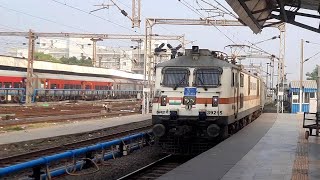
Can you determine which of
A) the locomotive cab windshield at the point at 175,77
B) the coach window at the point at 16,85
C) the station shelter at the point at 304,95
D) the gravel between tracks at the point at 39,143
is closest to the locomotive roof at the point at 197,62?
the locomotive cab windshield at the point at 175,77

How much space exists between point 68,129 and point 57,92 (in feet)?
101

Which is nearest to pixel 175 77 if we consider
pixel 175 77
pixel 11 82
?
pixel 175 77

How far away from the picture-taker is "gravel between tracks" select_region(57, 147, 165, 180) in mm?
11461

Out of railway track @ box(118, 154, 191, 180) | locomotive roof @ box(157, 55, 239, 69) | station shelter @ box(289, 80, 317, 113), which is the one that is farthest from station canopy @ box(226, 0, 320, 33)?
station shelter @ box(289, 80, 317, 113)

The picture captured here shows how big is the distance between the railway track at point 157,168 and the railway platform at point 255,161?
1.13m

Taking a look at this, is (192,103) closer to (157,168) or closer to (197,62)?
(197,62)

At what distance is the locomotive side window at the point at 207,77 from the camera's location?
14461mm

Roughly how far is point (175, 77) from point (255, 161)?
176 inches

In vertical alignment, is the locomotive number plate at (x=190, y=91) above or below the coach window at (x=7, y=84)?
below

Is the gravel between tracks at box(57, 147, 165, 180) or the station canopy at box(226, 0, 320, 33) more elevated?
the station canopy at box(226, 0, 320, 33)

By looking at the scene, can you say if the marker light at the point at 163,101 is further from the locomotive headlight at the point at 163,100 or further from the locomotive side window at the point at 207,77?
the locomotive side window at the point at 207,77

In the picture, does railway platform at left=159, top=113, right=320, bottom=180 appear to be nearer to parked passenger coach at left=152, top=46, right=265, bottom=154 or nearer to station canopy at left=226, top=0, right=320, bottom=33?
parked passenger coach at left=152, top=46, right=265, bottom=154

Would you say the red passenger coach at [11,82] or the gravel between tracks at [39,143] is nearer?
the gravel between tracks at [39,143]

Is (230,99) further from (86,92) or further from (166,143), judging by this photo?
(86,92)
